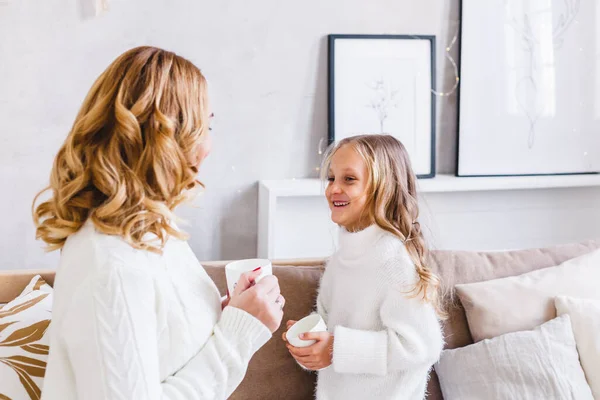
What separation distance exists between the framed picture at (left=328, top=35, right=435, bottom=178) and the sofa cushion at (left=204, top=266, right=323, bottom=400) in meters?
0.61

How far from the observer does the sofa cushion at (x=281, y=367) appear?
64.9 inches

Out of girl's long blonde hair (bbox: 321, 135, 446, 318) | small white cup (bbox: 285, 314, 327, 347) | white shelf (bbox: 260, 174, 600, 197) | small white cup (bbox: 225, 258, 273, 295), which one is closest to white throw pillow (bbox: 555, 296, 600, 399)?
girl's long blonde hair (bbox: 321, 135, 446, 318)

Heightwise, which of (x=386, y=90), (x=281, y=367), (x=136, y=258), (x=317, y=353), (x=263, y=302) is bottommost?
(x=281, y=367)

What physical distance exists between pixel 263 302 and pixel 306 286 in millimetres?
733

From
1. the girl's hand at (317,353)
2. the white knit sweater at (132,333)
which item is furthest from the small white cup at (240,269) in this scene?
the girl's hand at (317,353)

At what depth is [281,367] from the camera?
1.67 meters

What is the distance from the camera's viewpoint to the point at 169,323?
94 cm

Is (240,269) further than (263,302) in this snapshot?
Yes

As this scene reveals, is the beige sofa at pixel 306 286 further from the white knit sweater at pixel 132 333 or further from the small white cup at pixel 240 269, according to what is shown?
the white knit sweater at pixel 132 333

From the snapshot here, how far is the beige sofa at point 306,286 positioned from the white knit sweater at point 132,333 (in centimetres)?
68

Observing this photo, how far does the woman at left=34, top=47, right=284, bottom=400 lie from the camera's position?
83 centimetres

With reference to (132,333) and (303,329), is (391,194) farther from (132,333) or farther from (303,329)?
(132,333)

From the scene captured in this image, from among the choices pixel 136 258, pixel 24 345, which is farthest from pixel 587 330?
pixel 24 345

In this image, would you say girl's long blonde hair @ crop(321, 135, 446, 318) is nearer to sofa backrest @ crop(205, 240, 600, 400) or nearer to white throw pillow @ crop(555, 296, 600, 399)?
sofa backrest @ crop(205, 240, 600, 400)
